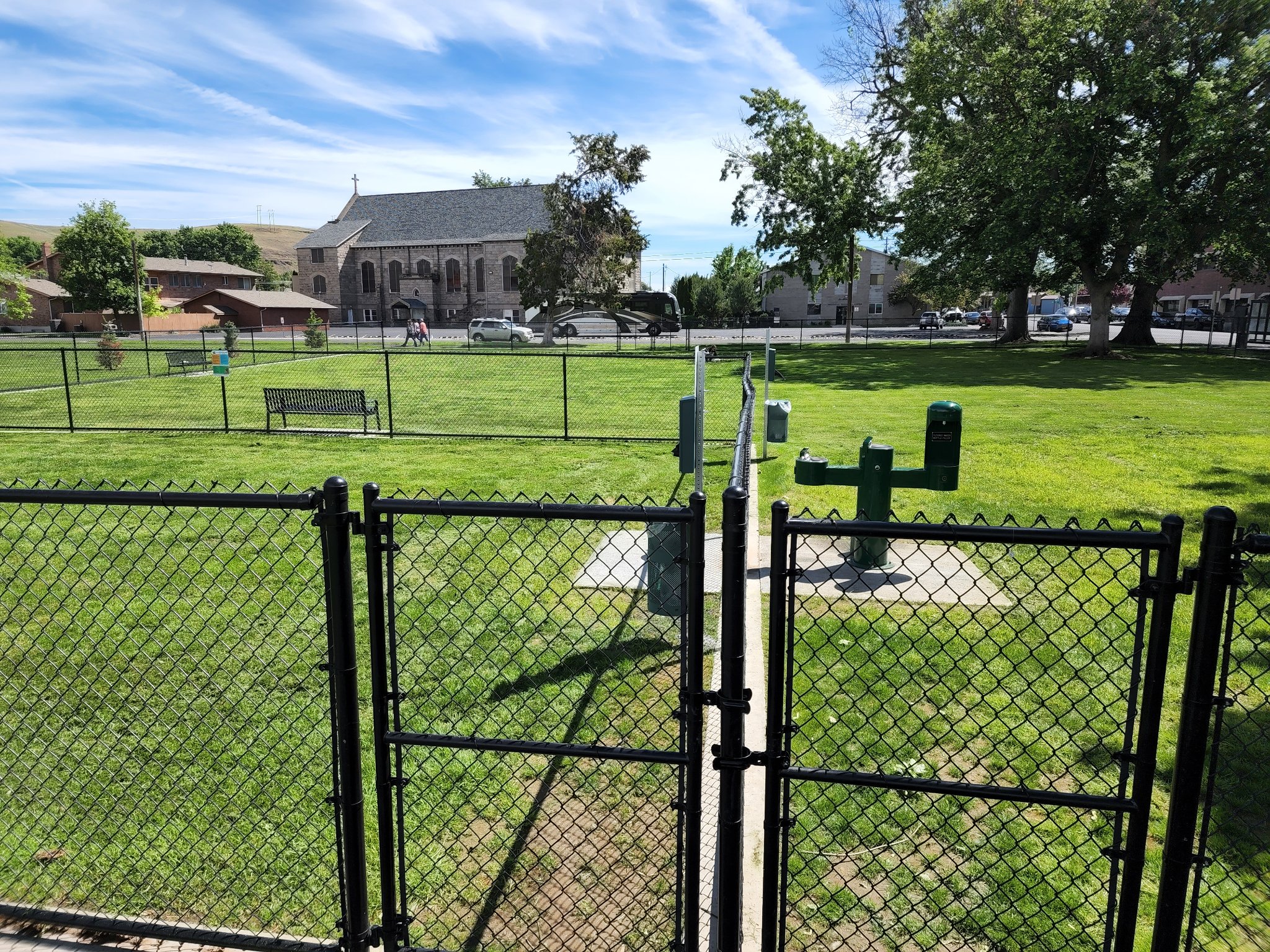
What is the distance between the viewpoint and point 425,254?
80.9 meters

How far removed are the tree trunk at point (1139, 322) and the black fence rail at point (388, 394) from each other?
17.6m

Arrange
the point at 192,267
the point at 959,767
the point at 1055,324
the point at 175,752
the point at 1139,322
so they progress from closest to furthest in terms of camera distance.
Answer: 1. the point at 959,767
2. the point at 175,752
3. the point at 1139,322
4. the point at 1055,324
5. the point at 192,267

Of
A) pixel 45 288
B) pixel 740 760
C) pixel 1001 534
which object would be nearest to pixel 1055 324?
pixel 1001 534

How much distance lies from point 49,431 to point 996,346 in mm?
38407

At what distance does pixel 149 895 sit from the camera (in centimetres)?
346

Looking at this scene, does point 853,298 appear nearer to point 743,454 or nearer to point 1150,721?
point 743,454

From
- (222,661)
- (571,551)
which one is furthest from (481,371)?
(222,661)

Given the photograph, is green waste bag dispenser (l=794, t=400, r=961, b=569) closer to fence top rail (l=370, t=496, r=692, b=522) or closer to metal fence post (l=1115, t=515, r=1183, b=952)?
metal fence post (l=1115, t=515, r=1183, b=952)

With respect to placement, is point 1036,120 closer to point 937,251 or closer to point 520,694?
point 937,251

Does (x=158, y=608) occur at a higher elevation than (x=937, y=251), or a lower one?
lower

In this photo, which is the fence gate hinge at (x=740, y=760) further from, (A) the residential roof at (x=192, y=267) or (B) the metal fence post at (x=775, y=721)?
(A) the residential roof at (x=192, y=267)

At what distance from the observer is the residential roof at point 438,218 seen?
78.1 meters

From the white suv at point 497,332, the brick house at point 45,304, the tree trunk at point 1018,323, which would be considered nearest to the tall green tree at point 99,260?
the brick house at point 45,304

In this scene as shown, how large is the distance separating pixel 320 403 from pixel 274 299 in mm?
73495
